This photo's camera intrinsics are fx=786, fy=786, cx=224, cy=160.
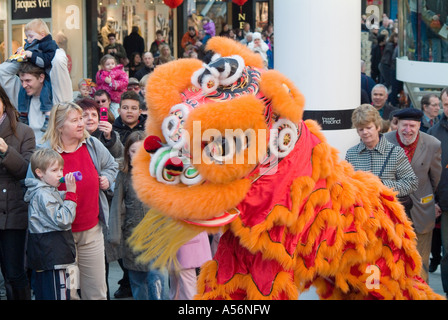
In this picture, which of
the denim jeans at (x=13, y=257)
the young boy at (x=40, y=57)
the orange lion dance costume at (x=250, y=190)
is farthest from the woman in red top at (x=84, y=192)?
the orange lion dance costume at (x=250, y=190)

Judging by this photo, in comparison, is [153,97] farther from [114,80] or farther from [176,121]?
[114,80]

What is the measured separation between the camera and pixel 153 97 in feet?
12.0

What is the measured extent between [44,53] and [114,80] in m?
2.51

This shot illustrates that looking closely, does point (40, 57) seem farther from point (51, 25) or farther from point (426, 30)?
point (51, 25)

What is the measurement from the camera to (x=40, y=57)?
713 cm

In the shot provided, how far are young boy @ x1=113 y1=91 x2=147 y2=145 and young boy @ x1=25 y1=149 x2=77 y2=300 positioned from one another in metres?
1.71

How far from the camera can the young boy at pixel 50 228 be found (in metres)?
5.31

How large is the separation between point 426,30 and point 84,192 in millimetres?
8560

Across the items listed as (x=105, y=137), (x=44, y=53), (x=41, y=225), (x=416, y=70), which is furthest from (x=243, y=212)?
(x=416, y=70)

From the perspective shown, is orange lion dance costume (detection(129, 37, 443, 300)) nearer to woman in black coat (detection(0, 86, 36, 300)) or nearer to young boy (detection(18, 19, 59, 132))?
woman in black coat (detection(0, 86, 36, 300))

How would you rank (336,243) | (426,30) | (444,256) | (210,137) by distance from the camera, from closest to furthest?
1. (210,137)
2. (336,243)
3. (444,256)
4. (426,30)

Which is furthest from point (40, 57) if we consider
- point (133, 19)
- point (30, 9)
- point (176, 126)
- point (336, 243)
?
point (133, 19)

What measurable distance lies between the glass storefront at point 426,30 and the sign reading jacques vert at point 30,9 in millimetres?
7336

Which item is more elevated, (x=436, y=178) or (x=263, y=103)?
(x=263, y=103)
